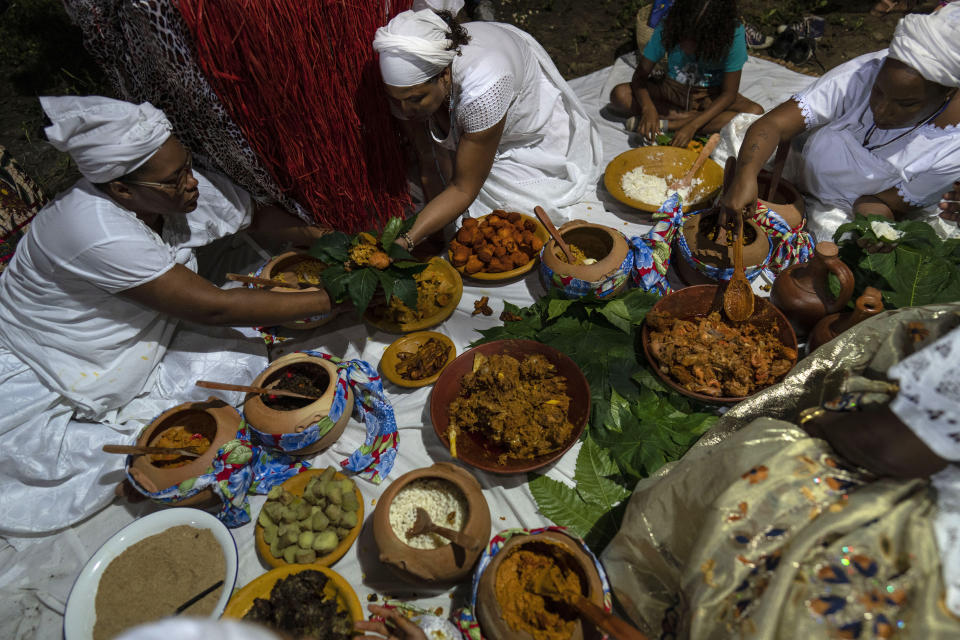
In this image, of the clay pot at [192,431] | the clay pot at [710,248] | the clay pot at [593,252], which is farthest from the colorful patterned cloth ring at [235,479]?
the clay pot at [710,248]

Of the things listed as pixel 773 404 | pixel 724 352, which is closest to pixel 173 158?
pixel 724 352

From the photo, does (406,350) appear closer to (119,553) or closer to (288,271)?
(288,271)

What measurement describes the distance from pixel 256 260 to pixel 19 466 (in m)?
1.56

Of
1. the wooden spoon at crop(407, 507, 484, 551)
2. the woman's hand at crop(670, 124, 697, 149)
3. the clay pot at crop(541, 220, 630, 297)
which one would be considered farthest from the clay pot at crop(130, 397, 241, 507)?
the woman's hand at crop(670, 124, 697, 149)

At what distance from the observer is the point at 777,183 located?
2.92 m

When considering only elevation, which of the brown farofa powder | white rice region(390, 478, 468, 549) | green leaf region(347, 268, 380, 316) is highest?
green leaf region(347, 268, 380, 316)

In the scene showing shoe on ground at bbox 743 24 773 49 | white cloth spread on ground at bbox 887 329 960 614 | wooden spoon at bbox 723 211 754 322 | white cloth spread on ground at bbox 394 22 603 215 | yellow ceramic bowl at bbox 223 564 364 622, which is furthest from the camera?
shoe on ground at bbox 743 24 773 49

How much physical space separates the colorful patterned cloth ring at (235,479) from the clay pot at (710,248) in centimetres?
211

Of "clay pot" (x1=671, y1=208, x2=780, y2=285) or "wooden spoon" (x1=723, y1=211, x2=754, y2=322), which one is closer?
"wooden spoon" (x1=723, y1=211, x2=754, y2=322)

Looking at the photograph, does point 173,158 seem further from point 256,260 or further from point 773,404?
point 773,404

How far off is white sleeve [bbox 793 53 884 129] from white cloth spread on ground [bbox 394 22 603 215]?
3.95ft

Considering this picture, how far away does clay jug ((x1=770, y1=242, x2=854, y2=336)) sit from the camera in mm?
2092

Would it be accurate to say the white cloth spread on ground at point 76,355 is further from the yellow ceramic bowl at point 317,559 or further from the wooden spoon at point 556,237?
the wooden spoon at point 556,237

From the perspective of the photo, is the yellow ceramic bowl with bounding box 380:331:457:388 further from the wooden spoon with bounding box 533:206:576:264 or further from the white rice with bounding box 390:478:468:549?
the wooden spoon with bounding box 533:206:576:264
